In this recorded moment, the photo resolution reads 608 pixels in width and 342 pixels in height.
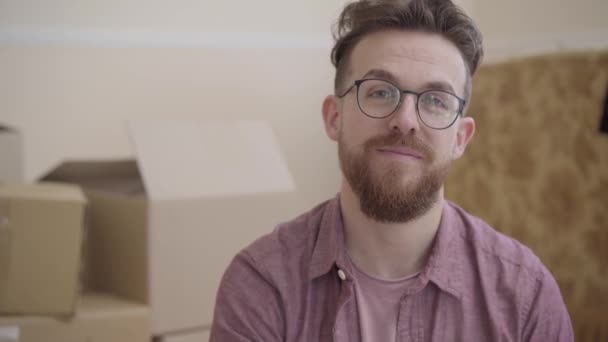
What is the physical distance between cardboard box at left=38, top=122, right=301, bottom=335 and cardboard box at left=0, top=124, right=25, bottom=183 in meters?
0.12

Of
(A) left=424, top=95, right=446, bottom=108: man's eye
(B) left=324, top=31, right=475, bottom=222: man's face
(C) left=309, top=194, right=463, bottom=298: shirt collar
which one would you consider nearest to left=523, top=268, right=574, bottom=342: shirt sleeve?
(C) left=309, top=194, right=463, bottom=298: shirt collar

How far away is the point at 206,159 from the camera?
2096 millimetres

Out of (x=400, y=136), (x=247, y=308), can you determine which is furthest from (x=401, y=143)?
(x=247, y=308)

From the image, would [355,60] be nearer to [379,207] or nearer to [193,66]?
[379,207]

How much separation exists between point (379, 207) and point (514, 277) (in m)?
0.28

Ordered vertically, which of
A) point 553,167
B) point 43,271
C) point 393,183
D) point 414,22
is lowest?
point 43,271

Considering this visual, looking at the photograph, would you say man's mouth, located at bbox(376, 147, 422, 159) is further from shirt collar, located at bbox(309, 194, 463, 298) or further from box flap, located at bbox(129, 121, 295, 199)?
box flap, located at bbox(129, 121, 295, 199)

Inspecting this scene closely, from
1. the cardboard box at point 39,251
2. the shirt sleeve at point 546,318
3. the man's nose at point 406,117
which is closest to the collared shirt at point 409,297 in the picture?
the shirt sleeve at point 546,318

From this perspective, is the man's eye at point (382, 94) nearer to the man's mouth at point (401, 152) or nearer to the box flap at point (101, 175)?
the man's mouth at point (401, 152)

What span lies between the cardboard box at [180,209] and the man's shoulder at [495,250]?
782 millimetres

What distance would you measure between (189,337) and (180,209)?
351mm

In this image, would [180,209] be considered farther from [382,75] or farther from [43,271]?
[382,75]

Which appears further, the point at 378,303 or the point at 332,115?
the point at 332,115

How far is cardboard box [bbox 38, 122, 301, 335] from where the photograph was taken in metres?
1.92
